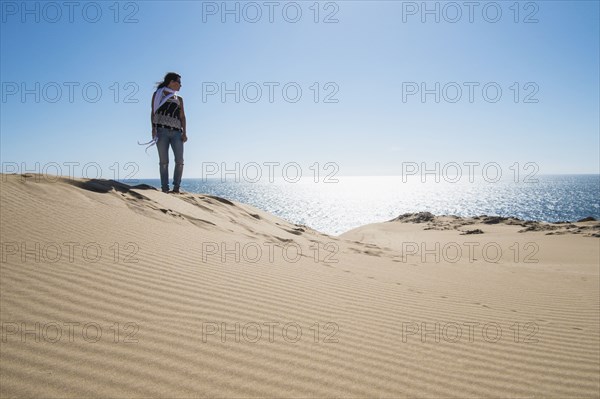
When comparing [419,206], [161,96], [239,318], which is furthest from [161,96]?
[419,206]

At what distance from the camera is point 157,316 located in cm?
264

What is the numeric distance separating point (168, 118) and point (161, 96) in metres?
0.51

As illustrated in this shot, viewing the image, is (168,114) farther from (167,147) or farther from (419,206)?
(419,206)

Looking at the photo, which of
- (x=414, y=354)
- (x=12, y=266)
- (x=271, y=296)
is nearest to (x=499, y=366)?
(x=414, y=354)

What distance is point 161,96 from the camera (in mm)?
7387

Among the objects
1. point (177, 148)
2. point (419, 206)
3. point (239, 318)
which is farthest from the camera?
point (419, 206)

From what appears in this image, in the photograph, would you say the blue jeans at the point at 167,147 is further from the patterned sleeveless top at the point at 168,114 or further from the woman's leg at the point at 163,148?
the patterned sleeveless top at the point at 168,114

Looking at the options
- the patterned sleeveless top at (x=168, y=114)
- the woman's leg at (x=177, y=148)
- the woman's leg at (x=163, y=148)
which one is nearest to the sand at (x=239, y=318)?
the woman's leg at (x=163, y=148)

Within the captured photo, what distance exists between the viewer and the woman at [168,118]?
7.39m

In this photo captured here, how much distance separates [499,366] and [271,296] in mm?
2155

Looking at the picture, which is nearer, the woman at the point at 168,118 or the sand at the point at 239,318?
the sand at the point at 239,318

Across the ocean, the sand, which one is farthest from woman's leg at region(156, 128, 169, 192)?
the ocean

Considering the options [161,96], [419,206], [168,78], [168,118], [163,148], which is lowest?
[419,206]

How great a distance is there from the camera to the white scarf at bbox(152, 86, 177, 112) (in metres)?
7.38
